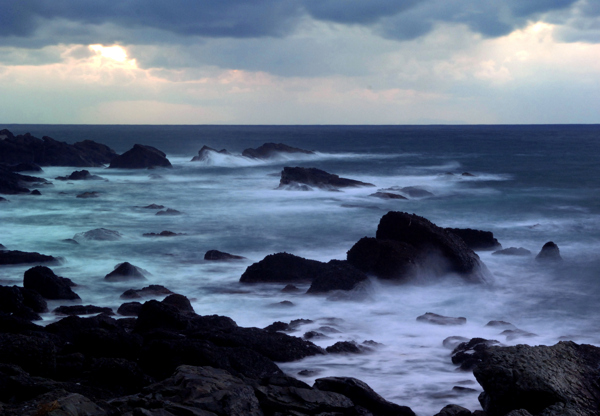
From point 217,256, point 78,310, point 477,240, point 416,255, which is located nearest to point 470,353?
point 416,255

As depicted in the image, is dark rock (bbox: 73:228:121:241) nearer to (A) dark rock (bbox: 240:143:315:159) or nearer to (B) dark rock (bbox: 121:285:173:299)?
(B) dark rock (bbox: 121:285:173:299)

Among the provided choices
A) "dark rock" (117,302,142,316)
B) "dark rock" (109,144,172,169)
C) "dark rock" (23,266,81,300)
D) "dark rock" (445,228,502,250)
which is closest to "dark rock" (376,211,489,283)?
"dark rock" (445,228,502,250)

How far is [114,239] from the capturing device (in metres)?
17.0

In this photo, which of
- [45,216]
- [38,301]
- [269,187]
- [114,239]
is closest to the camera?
[38,301]

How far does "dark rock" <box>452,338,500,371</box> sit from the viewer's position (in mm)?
7180

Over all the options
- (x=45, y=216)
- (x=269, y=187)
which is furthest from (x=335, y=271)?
(x=269, y=187)

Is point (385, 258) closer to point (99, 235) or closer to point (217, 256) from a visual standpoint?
point (217, 256)

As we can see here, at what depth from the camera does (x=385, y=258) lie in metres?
12.1

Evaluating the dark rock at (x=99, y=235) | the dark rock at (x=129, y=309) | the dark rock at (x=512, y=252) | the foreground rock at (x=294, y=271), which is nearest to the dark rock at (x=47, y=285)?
the dark rock at (x=129, y=309)

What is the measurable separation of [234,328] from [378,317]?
293 cm

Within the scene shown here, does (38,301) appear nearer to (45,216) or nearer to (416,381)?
(416,381)

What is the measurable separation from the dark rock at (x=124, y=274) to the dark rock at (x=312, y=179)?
18451 mm

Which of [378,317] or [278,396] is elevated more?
[278,396]

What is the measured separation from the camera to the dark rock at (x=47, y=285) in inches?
409
